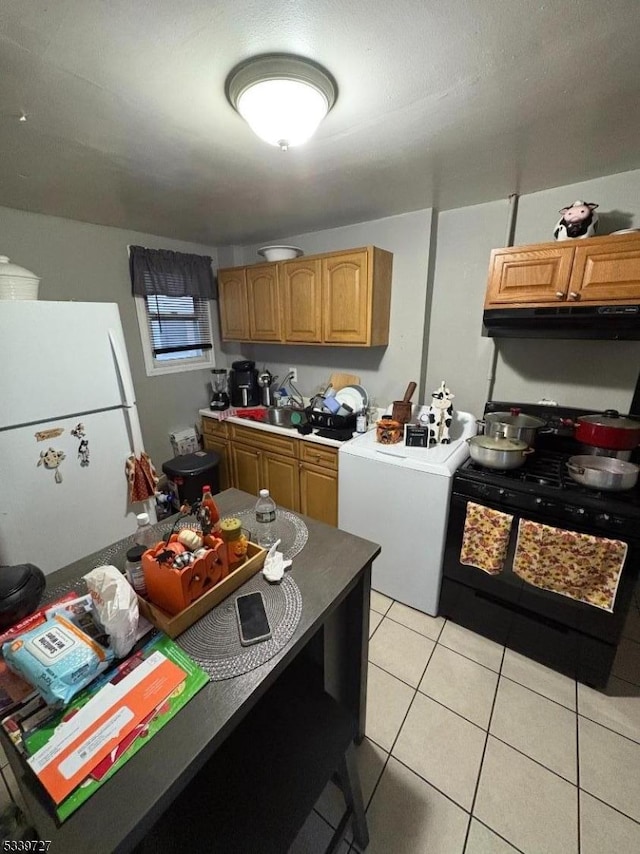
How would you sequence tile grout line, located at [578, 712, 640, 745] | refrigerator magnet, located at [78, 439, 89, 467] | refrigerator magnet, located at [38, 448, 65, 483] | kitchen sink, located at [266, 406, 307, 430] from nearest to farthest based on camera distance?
tile grout line, located at [578, 712, 640, 745] → refrigerator magnet, located at [38, 448, 65, 483] → refrigerator magnet, located at [78, 439, 89, 467] → kitchen sink, located at [266, 406, 307, 430]

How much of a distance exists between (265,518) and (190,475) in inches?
62.1

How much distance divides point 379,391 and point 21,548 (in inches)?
91.6

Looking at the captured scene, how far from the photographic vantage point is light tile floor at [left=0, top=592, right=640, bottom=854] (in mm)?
1113

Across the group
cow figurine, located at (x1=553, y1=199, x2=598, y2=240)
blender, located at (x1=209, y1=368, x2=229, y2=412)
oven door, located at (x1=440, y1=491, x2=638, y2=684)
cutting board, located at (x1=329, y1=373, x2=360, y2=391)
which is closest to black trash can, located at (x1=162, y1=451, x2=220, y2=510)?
blender, located at (x1=209, y1=368, x2=229, y2=412)

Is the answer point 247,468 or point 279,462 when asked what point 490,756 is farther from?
point 247,468

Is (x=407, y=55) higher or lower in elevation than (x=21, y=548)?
higher

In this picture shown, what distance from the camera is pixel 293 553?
1123mm

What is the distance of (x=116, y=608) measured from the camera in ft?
2.42

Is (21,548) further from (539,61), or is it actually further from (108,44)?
(539,61)

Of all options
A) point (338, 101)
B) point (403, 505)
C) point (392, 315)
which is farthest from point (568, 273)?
point (403, 505)

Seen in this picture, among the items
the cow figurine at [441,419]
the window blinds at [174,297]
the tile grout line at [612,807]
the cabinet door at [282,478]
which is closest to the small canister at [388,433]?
the cow figurine at [441,419]

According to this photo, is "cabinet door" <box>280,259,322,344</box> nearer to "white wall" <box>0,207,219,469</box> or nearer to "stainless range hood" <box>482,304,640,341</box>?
"white wall" <box>0,207,219,469</box>

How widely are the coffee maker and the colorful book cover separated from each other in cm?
242

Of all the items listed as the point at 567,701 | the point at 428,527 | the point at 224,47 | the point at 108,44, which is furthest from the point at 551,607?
the point at 108,44
